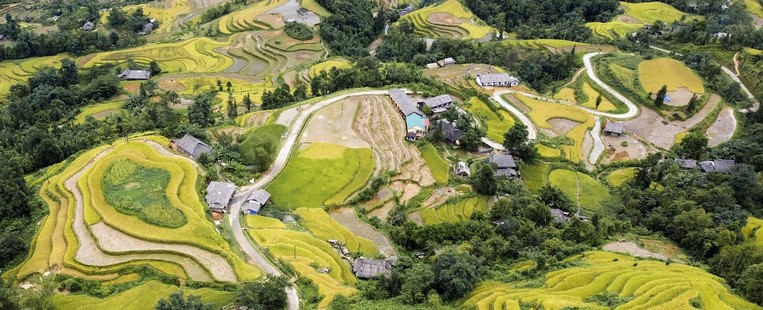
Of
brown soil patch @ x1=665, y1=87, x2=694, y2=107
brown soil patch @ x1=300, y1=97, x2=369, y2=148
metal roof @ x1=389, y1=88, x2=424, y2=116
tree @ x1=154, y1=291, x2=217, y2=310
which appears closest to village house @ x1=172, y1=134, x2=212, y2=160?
brown soil patch @ x1=300, y1=97, x2=369, y2=148

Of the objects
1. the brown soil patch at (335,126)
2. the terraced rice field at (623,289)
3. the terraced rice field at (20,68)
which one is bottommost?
the terraced rice field at (20,68)

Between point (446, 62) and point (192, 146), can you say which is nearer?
point (192, 146)

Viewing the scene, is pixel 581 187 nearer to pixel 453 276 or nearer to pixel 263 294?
pixel 453 276

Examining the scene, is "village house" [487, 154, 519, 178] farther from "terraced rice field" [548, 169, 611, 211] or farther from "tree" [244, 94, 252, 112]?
"tree" [244, 94, 252, 112]

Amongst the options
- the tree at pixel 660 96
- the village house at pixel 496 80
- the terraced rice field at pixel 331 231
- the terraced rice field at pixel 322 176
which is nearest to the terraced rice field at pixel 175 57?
the village house at pixel 496 80

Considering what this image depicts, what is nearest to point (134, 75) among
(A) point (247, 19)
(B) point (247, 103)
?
(A) point (247, 19)

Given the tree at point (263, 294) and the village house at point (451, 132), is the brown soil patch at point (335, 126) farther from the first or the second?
the tree at point (263, 294)
